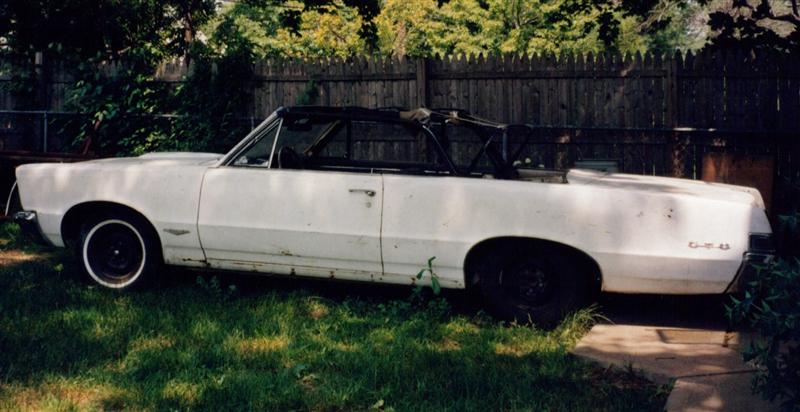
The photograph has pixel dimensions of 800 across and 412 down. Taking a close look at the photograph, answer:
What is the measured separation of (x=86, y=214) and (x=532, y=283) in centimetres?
330

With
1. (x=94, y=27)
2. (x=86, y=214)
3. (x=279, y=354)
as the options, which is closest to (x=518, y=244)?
(x=279, y=354)

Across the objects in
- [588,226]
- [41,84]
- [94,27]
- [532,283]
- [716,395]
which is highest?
[94,27]

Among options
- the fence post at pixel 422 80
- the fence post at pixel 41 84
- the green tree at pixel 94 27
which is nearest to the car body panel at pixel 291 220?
the fence post at pixel 422 80

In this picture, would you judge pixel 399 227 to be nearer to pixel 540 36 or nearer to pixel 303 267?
pixel 303 267

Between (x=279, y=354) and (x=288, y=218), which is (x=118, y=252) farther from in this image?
(x=279, y=354)

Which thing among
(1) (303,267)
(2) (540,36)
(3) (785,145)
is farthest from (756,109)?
(2) (540,36)

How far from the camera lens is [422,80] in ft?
35.1

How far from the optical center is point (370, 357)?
472 cm

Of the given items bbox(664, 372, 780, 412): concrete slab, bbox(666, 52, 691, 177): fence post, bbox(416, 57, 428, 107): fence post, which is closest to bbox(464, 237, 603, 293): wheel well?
bbox(664, 372, 780, 412): concrete slab

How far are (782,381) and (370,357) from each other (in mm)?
2168

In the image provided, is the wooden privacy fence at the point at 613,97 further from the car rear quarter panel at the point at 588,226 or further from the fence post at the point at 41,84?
the car rear quarter panel at the point at 588,226

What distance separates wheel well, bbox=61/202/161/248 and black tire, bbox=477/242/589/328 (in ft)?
7.93

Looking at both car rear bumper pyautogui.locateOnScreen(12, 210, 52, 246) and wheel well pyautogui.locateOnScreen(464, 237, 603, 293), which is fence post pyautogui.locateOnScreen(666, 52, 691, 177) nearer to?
wheel well pyautogui.locateOnScreen(464, 237, 603, 293)

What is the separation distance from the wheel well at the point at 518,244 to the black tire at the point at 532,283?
A: 12 millimetres
